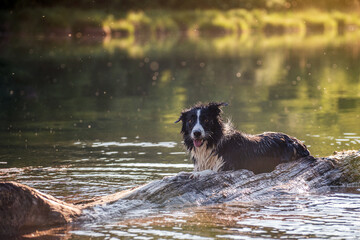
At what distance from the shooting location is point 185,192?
396 inches

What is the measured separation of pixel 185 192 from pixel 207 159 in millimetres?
1077

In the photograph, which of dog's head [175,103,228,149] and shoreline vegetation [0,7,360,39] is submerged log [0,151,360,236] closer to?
dog's head [175,103,228,149]

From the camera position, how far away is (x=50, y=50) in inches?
1893

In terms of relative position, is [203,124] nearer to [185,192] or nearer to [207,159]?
[207,159]

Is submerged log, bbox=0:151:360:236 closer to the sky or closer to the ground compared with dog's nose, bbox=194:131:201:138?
closer to the ground

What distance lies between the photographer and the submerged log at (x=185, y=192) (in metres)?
8.64

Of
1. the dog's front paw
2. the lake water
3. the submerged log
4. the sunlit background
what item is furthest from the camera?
the dog's front paw

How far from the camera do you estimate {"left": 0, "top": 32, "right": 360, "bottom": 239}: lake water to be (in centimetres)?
927

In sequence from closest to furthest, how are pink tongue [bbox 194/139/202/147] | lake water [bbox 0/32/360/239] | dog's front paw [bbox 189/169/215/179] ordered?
lake water [bbox 0/32/360/239], dog's front paw [bbox 189/169/215/179], pink tongue [bbox 194/139/202/147]

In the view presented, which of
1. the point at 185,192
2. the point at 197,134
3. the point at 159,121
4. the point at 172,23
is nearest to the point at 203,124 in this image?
the point at 197,134

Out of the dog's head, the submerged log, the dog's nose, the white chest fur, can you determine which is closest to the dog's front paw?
the submerged log

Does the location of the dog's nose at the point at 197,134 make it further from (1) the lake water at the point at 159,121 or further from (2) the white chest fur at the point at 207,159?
(1) the lake water at the point at 159,121

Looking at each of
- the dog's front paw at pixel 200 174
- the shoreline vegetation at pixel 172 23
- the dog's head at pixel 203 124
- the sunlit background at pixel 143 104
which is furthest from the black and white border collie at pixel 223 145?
the shoreline vegetation at pixel 172 23

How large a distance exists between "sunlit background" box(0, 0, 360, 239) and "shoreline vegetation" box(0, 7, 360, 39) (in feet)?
0.67
